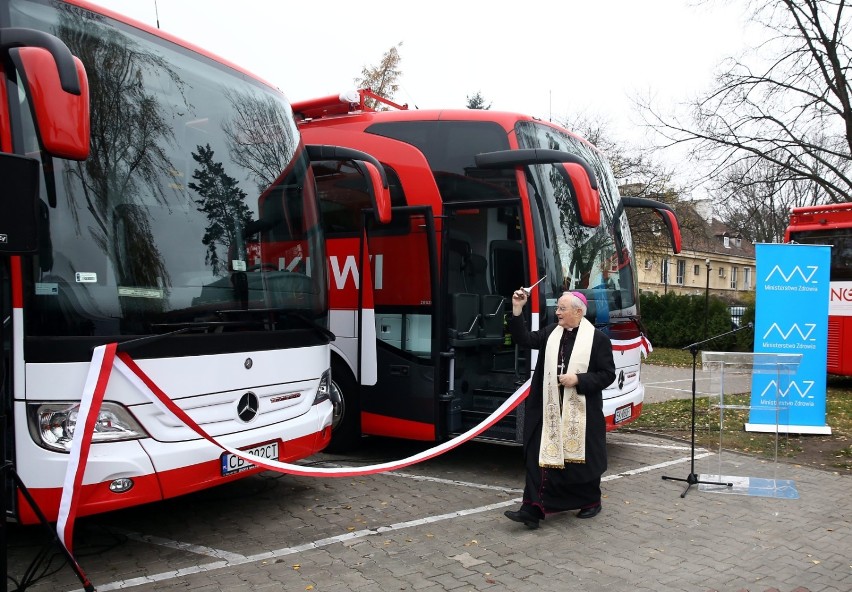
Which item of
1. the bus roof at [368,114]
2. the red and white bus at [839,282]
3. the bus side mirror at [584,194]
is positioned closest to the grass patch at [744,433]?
the red and white bus at [839,282]

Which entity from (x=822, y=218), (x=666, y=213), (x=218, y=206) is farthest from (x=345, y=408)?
(x=822, y=218)

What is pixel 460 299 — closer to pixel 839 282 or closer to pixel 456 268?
pixel 456 268

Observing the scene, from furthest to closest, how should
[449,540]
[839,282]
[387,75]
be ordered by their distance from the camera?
[387,75], [839,282], [449,540]

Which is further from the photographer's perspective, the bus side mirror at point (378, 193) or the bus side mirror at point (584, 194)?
the bus side mirror at point (378, 193)

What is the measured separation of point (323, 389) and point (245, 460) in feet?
3.78

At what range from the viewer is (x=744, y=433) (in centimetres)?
931

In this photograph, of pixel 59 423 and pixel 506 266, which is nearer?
pixel 59 423

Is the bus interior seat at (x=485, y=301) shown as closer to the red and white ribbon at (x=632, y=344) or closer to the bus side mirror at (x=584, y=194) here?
the red and white ribbon at (x=632, y=344)

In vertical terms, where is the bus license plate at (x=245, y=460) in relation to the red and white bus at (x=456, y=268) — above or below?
below

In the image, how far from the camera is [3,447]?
142 inches

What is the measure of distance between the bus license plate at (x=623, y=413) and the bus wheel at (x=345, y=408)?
2.57 metres

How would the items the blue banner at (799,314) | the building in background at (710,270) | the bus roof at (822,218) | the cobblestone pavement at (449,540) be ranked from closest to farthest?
the cobblestone pavement at (449,540) < the blue banner at (799,314) < the bus roof at (822,218) < the building in background at (710,270)

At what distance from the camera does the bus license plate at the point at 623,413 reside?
7191 mm

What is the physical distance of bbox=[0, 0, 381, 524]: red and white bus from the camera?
13.0 feet
